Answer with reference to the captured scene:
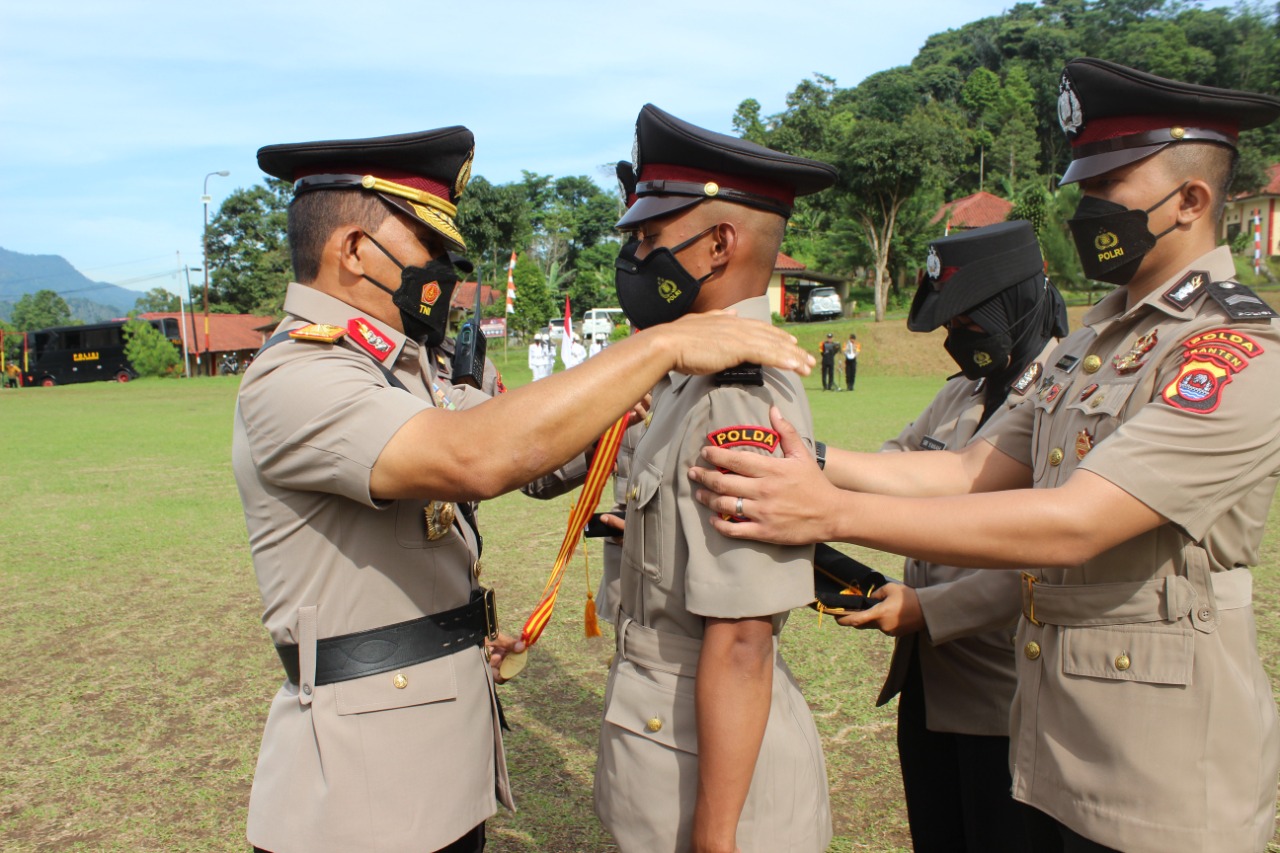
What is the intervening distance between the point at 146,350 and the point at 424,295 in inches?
1657

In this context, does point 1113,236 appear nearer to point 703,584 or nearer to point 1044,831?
point 703,584

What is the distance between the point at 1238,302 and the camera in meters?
1.92

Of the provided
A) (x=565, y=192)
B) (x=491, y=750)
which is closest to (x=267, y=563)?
(x=491, y=750)

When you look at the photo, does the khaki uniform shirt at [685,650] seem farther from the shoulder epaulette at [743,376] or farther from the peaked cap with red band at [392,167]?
the peaked cap with red band at [392,167]

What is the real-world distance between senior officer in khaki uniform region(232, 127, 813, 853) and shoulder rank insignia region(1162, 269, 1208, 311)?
919 mm

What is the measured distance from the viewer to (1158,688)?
6.20 ft

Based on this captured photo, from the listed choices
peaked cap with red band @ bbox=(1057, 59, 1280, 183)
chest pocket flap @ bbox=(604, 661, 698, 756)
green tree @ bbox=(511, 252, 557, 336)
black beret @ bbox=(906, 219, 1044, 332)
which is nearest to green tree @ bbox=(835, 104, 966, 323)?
green tree @ bbox=(511, 252, 557, 336)

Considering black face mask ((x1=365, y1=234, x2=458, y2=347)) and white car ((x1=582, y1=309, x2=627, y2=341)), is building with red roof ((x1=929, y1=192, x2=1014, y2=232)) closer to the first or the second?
white car ((x1=582, y1=309, x2=627, y2=341))

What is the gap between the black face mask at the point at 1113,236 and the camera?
2.12 m

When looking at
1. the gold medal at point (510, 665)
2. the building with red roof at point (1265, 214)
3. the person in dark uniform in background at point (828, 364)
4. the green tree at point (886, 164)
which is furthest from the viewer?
the building with red roof at point (1265, 214)

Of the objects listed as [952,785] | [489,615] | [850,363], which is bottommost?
[952,785]

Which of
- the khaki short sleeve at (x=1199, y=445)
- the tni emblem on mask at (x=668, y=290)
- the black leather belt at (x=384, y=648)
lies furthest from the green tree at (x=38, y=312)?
the khaki short sleeve at (x=1199, y=445)

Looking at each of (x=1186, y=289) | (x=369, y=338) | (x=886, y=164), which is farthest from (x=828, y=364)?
(x=369, y=338)

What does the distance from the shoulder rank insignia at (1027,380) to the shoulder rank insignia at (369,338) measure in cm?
174
